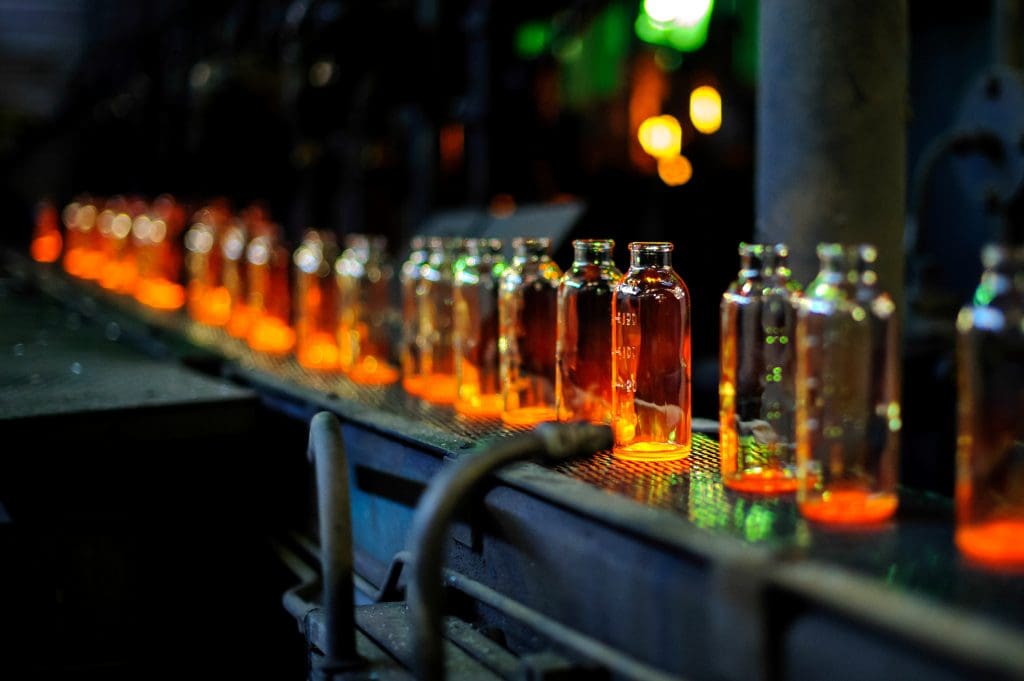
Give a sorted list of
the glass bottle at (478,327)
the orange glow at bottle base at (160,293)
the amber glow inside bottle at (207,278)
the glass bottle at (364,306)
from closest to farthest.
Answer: the glass bottle at (478,327)
the glass bottle at (364,306)
the amber glow inside bottle at (207,278)
the orange glow at bottle base at (160,293)

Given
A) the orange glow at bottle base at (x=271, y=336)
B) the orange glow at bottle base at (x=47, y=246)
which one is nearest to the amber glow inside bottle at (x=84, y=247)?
the orange glow at bottle base at (x=47, y=246)

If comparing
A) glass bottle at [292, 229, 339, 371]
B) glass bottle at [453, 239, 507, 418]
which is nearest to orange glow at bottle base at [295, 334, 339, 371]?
glass bottle at [292, 229, 339, 371]

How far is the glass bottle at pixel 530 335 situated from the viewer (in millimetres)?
2113

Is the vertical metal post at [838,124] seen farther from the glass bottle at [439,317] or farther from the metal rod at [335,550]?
the metal rod at [335,550]

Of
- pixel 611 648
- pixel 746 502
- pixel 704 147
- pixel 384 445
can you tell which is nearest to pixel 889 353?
pixel 746 502

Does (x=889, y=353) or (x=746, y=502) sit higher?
(x=889, y=353)

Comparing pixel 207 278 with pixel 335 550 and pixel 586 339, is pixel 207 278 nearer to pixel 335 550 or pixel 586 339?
pixel 586 339

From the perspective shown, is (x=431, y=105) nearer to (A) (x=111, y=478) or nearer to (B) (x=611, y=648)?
(A) (x=111, y=478)

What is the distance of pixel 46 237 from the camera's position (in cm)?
927

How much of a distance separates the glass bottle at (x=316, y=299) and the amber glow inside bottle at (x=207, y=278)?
81cm

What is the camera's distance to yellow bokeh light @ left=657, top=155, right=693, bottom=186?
7.63m

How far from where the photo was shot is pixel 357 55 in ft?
12.6

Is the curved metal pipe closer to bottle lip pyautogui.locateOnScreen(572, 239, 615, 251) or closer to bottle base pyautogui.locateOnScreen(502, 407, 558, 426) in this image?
bottle lip pyautogui.locateOnScreen(572, 239, 615, 251)

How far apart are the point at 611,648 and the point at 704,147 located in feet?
22.1
